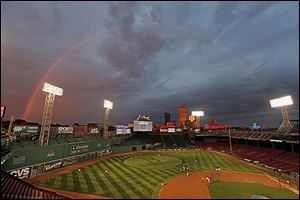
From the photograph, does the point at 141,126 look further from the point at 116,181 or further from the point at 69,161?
the point at 116,181

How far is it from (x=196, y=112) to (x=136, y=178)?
77483 millimetres

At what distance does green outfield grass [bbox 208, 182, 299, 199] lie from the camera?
27.0 m

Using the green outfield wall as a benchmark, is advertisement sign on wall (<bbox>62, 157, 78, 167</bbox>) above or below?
below

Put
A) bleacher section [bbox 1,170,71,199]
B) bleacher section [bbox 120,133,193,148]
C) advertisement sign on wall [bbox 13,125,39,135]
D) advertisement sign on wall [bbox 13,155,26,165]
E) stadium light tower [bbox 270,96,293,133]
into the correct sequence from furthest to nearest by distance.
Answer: bleacher section [bbox 120,133,193,148]
stadium light tower [bbox 270,96,293,133]
advertisement sign on wall [bbox 13,125,39,135]
advertisement sign on wall [bbox 13,155,26,165]
bleacher section [bbox 1,170,71,199]

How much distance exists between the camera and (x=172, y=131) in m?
107

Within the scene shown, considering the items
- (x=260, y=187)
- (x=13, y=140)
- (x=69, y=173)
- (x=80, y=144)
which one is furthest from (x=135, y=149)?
(x=260, y=187)

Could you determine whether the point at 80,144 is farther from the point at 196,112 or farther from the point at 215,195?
the point at 196,112

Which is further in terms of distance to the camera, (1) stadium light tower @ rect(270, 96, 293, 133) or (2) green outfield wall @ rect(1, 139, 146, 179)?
(1) stadium light tower @ rect(270, 96, 293, 133)

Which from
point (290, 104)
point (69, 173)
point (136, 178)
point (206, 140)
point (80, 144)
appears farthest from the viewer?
point (206, 140)

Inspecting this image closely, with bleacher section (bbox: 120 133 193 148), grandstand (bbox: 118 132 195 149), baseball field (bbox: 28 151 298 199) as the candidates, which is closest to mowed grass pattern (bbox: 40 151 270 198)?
baseball field (bbox: 28 151 298 199)

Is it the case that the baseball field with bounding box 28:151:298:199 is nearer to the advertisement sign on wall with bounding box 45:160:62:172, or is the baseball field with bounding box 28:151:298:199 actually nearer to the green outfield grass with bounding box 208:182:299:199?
the green outfield grass with bounding box 208:182:299:199

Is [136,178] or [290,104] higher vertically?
[290,104]

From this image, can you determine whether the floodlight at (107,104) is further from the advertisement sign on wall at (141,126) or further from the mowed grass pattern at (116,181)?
the mowed grass pattern at (116,181)

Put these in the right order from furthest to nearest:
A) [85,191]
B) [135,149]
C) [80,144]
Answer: [135,149] → [80,144] → [85,191]
